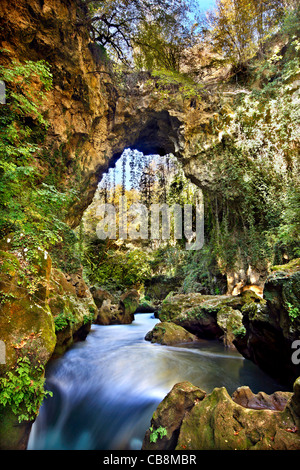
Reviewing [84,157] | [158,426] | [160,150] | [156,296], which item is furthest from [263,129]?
[156,296]

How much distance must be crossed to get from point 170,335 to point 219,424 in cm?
500

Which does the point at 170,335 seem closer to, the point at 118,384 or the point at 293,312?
the point at 118,384

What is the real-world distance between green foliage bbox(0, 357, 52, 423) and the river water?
3.47 feet

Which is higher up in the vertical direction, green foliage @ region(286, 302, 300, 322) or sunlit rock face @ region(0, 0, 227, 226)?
Answer: sunlit rock face @ region(0, 0, 227, 226)

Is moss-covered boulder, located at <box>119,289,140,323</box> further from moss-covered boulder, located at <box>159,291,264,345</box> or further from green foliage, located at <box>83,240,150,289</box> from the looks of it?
moss-covered boulder, located at <box>159,291,264,345</box>

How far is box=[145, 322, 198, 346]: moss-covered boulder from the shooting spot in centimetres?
715

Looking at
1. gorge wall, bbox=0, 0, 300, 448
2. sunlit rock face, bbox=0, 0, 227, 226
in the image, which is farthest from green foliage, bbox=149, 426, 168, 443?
sunlit rock face, bbox=0, 0, 227, 226

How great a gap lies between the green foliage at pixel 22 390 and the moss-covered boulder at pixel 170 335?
501 cm

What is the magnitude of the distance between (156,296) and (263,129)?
1287cm

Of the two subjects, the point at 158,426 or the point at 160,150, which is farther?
the point at 160,150

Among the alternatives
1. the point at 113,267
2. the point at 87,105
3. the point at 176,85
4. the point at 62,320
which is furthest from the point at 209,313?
the point at 176,85

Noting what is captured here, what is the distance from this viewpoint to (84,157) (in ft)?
31.3

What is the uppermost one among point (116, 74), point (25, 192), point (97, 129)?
point (116, 74)

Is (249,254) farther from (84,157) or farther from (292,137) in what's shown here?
(84,157)
